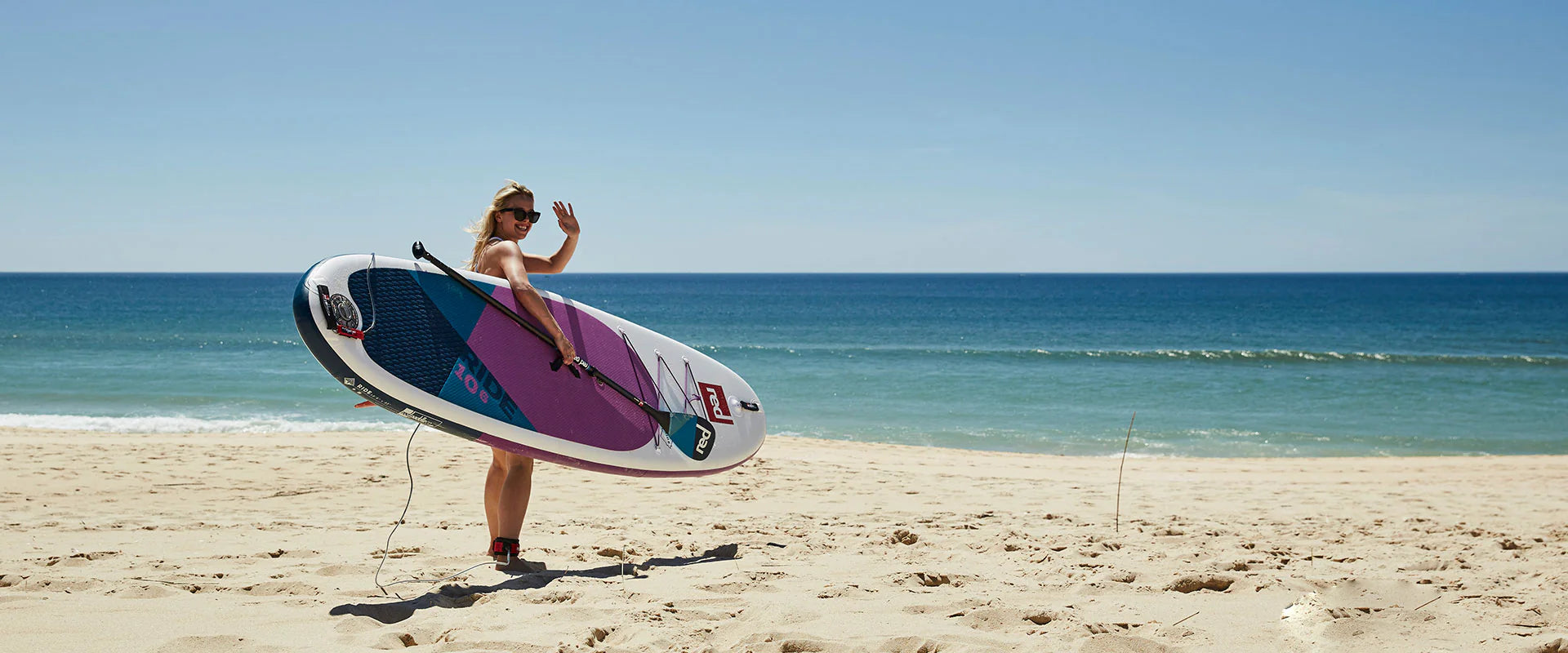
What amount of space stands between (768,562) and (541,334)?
1371mm

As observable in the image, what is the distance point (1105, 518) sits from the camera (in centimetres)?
532

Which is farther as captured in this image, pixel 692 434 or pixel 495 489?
pixel 692 434

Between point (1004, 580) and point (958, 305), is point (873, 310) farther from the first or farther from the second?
point (1004, 580)

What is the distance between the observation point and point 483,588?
3314 millimetres

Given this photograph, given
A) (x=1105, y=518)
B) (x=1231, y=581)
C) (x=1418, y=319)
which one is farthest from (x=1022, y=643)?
(x=1418, y=319)

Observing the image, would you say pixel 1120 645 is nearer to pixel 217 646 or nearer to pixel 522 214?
pixel 217 646

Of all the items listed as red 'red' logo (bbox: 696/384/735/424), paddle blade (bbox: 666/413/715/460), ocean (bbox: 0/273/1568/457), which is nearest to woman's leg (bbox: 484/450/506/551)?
paddle blade (bbox: 666/413/715/460)

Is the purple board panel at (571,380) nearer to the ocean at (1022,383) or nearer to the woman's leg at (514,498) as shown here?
the woman's leg at (514,498)

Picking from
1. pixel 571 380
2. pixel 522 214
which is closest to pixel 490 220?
pixel 522 214

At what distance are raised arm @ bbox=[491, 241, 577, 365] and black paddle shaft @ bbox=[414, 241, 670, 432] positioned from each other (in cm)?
7

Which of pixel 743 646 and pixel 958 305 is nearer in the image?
Result: pixel 743 646

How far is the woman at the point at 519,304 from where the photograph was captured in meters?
3.61

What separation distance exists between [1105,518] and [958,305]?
5523 centimetres

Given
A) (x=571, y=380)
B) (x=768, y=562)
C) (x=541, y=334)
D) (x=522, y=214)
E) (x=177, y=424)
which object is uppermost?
(x=522, y=214)
